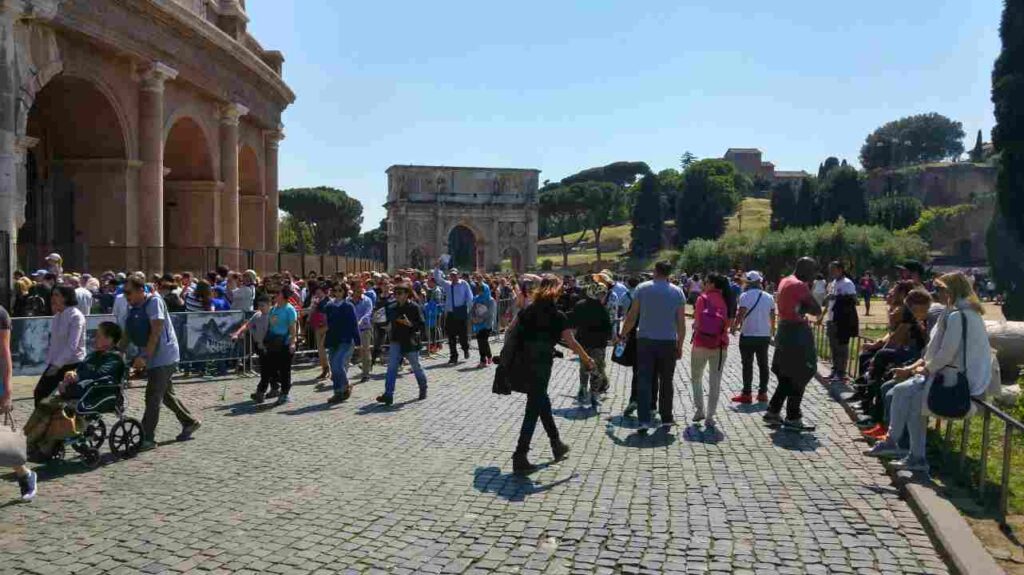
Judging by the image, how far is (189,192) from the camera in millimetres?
24938

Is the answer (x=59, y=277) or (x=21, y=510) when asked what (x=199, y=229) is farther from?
(x=21, y=510)

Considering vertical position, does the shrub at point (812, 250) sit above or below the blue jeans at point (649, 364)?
above

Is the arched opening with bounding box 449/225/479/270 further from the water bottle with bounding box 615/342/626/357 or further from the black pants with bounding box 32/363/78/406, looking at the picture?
the black pants with bounding box 32/363/78/406

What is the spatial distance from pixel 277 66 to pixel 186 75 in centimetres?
827

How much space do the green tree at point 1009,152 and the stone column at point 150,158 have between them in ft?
89.9

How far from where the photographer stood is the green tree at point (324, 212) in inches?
3546

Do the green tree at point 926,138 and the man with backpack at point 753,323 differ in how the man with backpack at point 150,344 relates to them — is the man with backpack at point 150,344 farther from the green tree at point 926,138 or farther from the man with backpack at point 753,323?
the green tree at point 926,138

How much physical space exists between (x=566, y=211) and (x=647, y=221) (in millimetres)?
14891

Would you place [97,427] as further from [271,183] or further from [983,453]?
[271,183]

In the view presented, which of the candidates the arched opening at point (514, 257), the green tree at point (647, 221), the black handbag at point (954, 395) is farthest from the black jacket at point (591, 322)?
the green tree at point (647, 221)

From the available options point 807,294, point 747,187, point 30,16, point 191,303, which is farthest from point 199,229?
point 747,187

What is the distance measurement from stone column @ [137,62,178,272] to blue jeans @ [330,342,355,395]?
10459 millimetres

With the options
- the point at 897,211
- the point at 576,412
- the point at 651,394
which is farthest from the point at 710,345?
the point at 897,211

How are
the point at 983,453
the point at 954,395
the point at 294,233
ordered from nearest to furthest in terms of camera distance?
1. the point at 983,453
2. the point at 954,395
3. the point at 294,233
